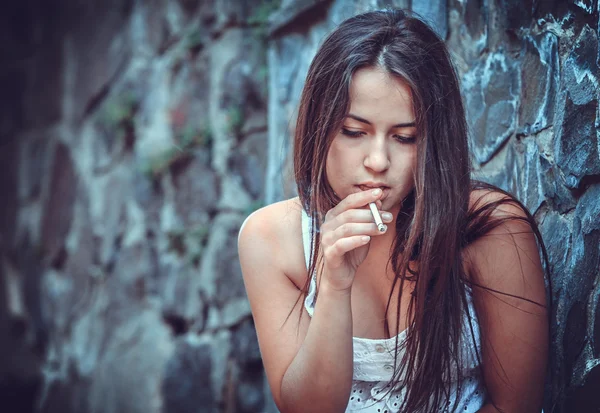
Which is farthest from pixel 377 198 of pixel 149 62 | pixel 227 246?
pixel 149 62

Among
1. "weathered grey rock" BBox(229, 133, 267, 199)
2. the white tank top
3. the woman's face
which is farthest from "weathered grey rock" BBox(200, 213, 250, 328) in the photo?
the woman's face

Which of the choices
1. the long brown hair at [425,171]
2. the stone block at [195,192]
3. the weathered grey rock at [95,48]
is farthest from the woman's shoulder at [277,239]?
the weathered grey rock at [95,48]

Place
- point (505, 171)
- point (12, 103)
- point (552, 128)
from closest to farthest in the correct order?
point (552, 128) → point (505, 171) → point (12, 103)

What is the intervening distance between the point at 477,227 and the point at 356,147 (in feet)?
1.15

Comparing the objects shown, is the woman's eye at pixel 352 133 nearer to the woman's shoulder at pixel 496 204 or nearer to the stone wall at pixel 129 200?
the woman's shoulder at pixel 496 204

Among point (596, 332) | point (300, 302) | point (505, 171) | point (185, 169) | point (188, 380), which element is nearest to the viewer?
point (596, 332)

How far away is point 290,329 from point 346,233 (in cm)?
38

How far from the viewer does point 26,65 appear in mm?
4734

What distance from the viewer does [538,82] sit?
1.86 metres

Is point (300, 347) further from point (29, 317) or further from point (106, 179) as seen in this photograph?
point (29, 317)

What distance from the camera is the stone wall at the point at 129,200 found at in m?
3.23

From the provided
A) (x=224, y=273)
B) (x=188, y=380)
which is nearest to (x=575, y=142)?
(x=224, y=273)

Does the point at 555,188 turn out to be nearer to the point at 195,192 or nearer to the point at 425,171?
the point at 425,171

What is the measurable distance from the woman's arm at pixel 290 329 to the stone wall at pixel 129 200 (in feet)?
3.79
